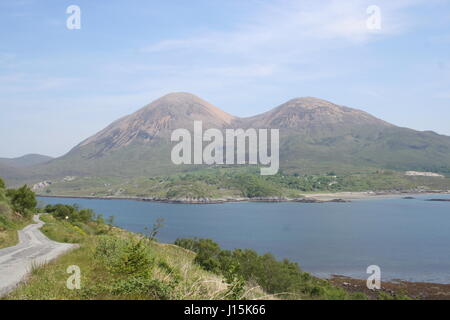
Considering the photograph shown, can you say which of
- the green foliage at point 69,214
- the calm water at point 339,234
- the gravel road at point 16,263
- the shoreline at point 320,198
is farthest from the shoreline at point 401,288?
the shoreline at point 320,198

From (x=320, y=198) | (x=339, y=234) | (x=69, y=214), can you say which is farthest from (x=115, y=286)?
(x=320, y=198)

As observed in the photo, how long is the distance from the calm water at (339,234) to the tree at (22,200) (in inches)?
1364

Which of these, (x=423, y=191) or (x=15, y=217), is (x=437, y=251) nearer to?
(x=15, y=217)

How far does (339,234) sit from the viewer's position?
8369cm

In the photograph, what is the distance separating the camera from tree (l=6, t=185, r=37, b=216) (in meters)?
33.7

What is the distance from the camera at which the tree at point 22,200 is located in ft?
111

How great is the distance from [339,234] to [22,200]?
6388 centimetres

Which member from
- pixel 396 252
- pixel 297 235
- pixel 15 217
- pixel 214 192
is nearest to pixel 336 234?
pixel 297 235

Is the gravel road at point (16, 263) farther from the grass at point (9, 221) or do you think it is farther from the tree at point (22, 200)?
the tree at point (22, 200)

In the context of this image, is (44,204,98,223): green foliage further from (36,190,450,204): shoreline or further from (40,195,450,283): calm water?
(36,190,450,204): shoreline

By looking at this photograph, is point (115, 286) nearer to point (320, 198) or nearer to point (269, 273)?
point (269, 273)

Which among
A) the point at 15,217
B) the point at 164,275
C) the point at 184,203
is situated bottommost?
the point at 184,203
